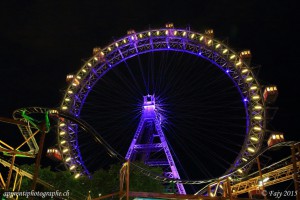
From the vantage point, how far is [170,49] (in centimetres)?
3162

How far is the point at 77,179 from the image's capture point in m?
27.7

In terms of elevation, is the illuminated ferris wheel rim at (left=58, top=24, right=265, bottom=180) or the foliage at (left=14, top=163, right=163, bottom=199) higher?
the illuminated ferris wheel rim at (left=58, top=24, right=265, bottom=180)

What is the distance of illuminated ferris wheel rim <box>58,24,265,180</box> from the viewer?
88.1ft

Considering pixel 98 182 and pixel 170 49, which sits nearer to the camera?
pixel 98 182

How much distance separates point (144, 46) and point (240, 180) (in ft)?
55.1

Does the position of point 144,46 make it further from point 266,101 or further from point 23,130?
point 23,130

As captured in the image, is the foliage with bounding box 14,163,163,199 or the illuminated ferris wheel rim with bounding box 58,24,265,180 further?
the illuminated ferris wheel rim with bounding box 58,24,265,180

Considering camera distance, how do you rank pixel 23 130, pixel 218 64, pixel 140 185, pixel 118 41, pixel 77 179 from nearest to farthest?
pixel 23 130, pixel 140 185, pixel 77 179, pixel 218 64, pixel 118 41

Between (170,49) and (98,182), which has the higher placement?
(170,49)

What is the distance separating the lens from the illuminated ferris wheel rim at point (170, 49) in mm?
26859

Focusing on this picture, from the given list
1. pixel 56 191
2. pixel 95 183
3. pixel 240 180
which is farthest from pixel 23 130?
pixel 240 180

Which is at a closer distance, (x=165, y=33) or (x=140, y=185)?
(x=140, y=185)

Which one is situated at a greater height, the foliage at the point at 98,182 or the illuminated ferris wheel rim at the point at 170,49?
the illuminated ferris wheel rim at the point at 170,49

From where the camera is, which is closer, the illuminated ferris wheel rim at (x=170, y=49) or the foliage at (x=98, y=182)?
the foliage at (x=98, y=182)
